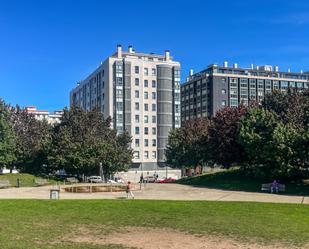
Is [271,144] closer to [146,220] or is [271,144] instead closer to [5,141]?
[146,220]

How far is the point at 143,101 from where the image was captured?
12350 centimetres

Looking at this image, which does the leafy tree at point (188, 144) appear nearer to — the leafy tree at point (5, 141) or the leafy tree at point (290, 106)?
the leafy tree at point (290, 106)

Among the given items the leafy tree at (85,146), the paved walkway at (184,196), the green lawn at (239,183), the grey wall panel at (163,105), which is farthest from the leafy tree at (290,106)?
the grey wall panel at (163,105)

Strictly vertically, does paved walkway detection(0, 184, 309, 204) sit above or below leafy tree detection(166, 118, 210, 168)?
below

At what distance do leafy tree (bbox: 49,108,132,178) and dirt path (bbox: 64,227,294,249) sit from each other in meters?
42.6

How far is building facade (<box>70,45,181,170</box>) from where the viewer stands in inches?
4798

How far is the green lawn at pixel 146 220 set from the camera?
54.7 ft

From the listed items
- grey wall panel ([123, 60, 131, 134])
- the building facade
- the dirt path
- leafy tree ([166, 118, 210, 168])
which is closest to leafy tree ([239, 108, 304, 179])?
leafy tree ([166, 118, 210, 168])

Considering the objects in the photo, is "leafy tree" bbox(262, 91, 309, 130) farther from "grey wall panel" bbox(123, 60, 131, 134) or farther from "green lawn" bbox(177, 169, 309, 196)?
"grey wall panel" bbox(123, 60, 131, 134)

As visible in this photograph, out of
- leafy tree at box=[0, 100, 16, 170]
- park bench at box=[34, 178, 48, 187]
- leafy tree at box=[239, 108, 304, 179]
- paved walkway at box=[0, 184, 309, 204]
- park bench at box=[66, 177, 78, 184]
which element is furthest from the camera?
leafy tree at box=[0, 100, 16, 170]

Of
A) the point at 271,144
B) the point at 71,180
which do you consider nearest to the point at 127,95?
the point at 71,180

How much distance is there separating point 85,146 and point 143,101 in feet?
211

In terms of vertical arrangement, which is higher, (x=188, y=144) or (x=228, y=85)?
(x=228, y=85)

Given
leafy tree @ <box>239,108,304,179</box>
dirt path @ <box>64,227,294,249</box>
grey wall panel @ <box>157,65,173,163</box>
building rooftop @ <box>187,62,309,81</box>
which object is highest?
building rooftop @ <box>187,62,309,81</box>
